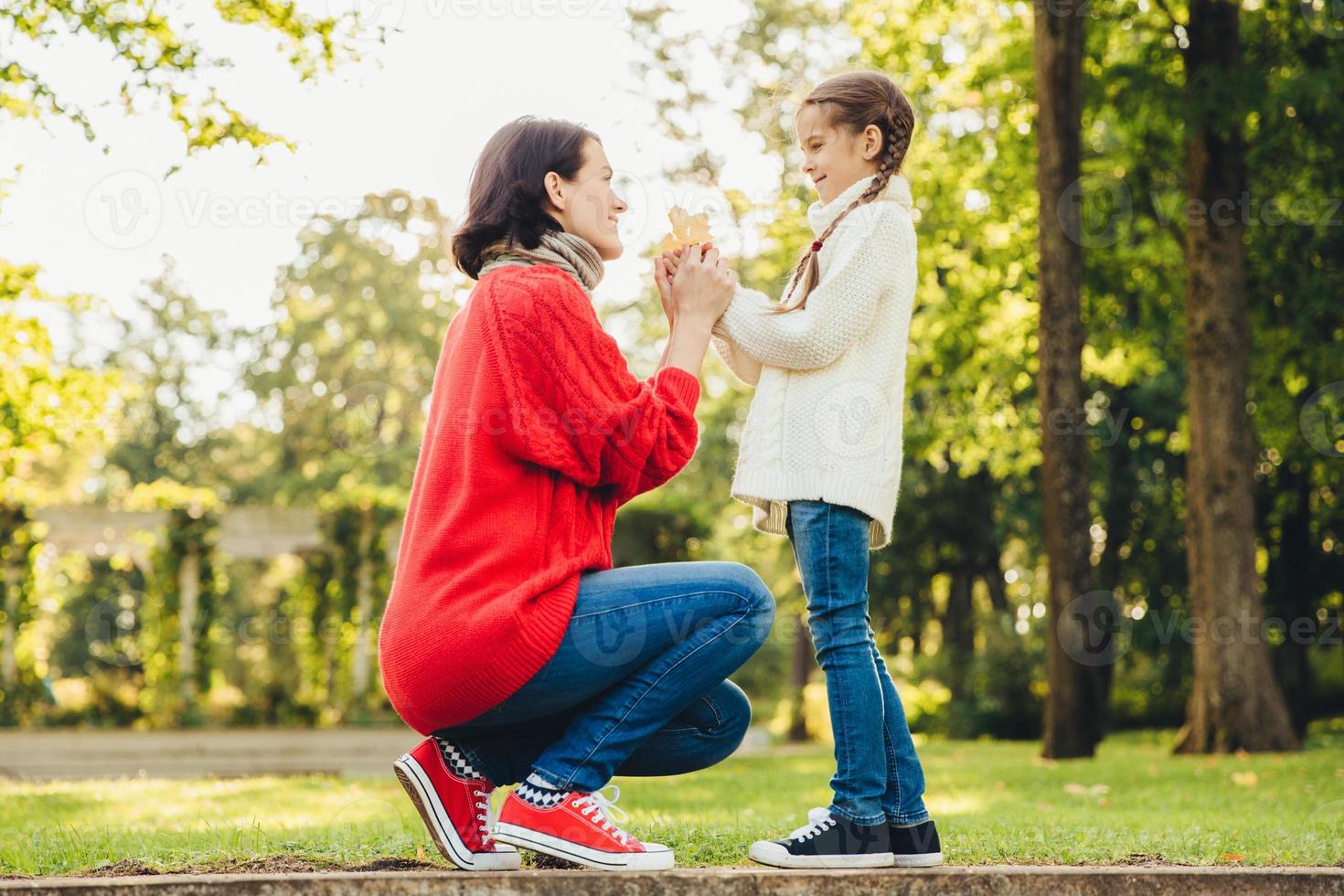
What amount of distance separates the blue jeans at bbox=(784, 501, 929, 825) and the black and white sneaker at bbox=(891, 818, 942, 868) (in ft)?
0.23

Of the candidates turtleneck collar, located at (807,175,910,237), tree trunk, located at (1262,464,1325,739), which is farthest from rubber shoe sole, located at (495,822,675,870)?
tree trunk, located at (1262,464,1325,739)

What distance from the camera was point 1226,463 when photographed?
38.2 feet

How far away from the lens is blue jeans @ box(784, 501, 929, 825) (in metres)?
3.04

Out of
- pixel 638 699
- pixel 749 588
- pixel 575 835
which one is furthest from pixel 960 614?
pixel 575 835

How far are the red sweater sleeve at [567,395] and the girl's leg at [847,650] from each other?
1.32 ft

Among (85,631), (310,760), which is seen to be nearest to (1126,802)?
(310,760)

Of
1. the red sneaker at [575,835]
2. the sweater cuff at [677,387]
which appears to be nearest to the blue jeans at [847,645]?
the sweater cuff at [677,387]

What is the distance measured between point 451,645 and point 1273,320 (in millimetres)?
12303

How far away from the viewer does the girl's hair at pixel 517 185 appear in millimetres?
3082

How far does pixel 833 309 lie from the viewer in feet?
10.2

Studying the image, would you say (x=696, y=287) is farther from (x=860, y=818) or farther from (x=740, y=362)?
(x=860, y=818)

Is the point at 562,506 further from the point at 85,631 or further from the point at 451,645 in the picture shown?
the point at 85,631

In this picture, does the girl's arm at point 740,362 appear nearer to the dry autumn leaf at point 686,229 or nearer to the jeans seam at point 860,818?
the dry autumn leaf at point 686,229

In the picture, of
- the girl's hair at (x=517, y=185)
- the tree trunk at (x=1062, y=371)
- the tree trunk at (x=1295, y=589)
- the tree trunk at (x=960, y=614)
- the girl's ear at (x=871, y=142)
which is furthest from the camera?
the tree trunk at (x=960, y=614)
